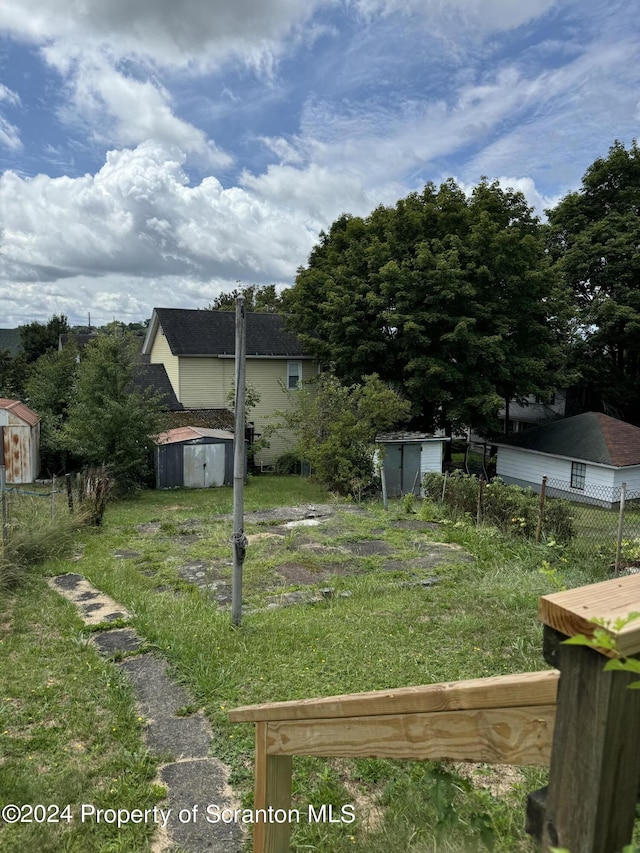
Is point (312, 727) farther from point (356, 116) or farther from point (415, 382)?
point (415, 382)

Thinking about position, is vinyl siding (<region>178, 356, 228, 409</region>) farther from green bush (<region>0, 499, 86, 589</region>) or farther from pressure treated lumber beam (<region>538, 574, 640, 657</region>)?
pressure treated lumber beam (<region>538, 574, 640, 657</region>)

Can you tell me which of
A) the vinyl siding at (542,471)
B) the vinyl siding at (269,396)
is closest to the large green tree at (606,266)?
the vinyl siding at (542,471)

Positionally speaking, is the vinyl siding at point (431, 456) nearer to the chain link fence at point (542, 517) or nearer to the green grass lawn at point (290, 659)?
the chain link fence at point (542, 517)

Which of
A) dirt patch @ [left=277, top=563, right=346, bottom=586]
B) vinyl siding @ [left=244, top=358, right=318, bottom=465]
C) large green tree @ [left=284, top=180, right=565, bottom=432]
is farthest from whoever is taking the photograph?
vinyl siding @ [left=244, top=358, right=318, bottom=465]

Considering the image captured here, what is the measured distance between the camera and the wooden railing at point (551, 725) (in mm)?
791

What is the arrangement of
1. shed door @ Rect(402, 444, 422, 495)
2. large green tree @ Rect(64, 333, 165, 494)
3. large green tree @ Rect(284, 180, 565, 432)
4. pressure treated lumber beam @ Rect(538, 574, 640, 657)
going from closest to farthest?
pressure treated lumber beam @ Rect(538, 574, 640, 657)
large green tree @ Rect(64, 333, 165, 494)
shed door @ Rect(402, 444, 422, 495)
large green tree @ Rect(284, 180, 565, 432)

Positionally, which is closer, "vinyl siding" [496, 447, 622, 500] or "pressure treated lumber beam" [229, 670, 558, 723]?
"pressure treated lumber beam" [229, 670, 558, 723]

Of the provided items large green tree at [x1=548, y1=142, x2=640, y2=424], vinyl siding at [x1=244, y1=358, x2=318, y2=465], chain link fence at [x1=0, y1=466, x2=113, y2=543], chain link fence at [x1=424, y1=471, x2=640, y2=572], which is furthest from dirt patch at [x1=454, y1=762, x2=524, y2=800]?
large green tree at [x1=548, y1=142, x2=640, y2=424]

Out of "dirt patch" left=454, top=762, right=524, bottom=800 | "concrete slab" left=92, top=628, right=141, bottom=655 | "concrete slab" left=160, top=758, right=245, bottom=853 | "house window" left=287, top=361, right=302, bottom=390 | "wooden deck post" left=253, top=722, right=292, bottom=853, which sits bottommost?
"concrete slab" left=92, top=628, right=141, bottom=655

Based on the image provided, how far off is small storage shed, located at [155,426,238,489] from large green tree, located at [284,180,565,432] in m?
5.94

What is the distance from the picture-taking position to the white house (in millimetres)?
20078

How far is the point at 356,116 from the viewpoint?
13125 millimetres

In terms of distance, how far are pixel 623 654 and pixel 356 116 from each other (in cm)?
1462

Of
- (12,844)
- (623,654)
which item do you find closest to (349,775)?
(12,844)
